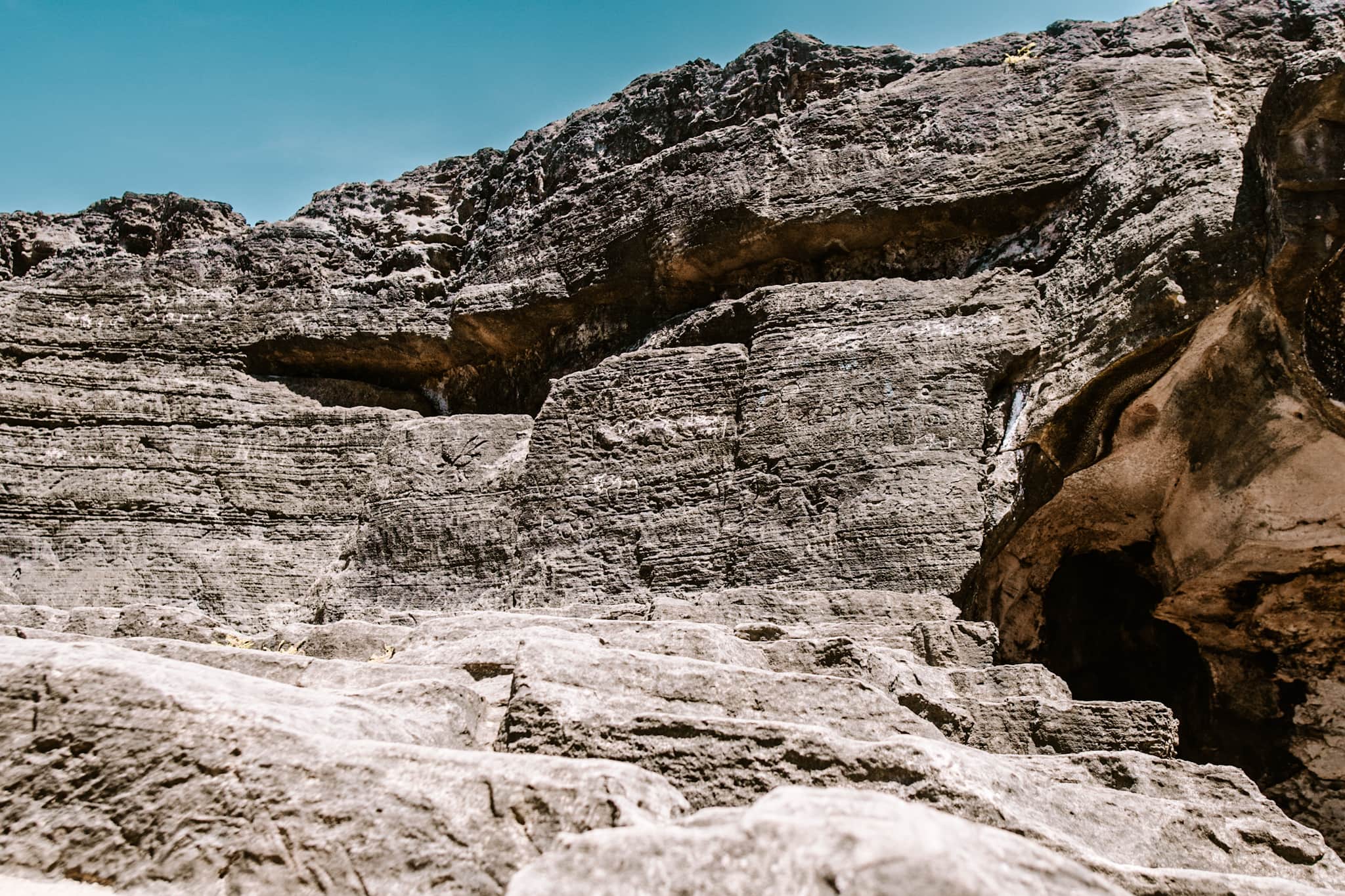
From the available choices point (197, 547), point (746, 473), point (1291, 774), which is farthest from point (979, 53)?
point (197, 547)

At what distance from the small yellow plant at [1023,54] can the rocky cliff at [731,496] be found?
0.30 feet

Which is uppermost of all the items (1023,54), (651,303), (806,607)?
(1023,54)

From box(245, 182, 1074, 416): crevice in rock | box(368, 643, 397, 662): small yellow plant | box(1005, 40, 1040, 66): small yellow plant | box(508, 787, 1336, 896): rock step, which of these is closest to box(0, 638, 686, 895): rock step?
box(508, 787, 1336, 896): rock step

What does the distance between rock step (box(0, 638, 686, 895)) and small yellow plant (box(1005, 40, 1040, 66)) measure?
7727mm

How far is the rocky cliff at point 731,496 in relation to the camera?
7.31 ft

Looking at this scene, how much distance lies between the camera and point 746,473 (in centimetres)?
683

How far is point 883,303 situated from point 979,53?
9.60ft

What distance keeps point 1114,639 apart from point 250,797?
5581mm

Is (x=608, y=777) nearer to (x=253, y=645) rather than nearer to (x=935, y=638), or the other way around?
(x=935, y=638)

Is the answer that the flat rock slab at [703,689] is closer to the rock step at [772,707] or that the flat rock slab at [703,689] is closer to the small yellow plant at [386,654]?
the rock step at [772,707]

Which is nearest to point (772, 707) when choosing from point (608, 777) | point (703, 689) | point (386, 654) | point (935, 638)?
point (703, 689)

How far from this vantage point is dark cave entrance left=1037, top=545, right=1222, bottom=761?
20.1ft

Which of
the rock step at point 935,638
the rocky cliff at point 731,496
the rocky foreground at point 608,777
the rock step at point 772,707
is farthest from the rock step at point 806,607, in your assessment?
the rock step at point 772,707

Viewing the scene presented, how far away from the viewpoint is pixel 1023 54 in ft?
27.7
